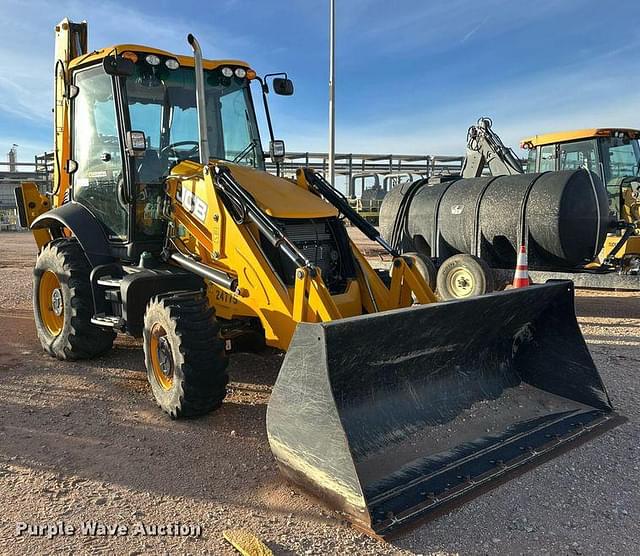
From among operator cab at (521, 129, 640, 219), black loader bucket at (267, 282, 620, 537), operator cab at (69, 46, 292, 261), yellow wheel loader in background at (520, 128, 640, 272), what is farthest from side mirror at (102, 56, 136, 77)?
operator cab at (521, 129, 640, 219)

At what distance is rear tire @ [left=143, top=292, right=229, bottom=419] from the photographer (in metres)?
4.25

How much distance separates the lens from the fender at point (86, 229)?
18.5ft

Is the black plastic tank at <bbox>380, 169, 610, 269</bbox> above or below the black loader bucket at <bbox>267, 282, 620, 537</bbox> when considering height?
above

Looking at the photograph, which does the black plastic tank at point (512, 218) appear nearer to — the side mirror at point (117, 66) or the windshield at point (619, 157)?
the windshield at point (619, 157)

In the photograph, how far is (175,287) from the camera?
501 centimetres

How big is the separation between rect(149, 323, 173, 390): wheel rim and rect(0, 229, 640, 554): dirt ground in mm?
282

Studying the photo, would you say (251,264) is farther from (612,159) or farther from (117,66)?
(612,159)

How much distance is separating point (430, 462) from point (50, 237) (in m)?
5.42

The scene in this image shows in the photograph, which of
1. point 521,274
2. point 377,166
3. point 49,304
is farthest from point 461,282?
point 377,166

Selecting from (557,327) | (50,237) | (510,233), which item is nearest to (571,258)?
(510,233)

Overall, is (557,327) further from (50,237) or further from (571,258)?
(50,237)

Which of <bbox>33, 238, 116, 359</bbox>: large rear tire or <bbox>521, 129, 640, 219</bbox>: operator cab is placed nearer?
<bbox>33, 238, 116, 359</bbox>: large rear tire

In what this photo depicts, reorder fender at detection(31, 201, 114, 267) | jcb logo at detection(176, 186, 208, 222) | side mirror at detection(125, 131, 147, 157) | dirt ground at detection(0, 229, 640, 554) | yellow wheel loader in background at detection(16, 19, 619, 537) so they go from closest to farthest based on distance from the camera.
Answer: dirt ground at detection(0, 229, 640, 554), yellow wheel loader in background at detection(16, 19, 619, 537), jcb logo at detection(176, 186, 208, 222), side mirror at detection(125, 131, 147, 157), fender at detection(31, 201, 114, 267)

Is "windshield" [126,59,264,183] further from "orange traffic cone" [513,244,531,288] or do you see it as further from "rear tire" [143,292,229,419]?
"orange traffic cone" [513,244,531,288]
